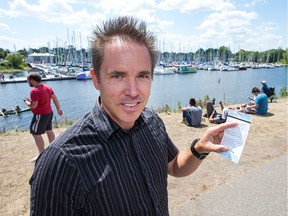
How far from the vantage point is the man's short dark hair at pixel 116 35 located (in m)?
1.62

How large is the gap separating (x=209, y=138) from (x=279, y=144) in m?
5.38

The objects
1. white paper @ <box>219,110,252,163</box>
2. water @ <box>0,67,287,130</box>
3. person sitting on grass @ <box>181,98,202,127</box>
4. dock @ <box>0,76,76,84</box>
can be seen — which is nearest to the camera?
white paper @ <box>219,110,252,163</box>

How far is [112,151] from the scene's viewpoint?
5.06 ft

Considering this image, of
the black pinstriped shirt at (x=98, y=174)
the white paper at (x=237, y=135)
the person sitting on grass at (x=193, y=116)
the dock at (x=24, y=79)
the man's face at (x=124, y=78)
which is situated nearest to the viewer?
the black pinstriped shirt at (x=98, y=174)

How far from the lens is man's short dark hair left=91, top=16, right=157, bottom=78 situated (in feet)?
5.31

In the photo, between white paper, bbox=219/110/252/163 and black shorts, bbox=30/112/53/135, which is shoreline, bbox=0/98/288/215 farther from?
white paper, bbox=219/110/252/163

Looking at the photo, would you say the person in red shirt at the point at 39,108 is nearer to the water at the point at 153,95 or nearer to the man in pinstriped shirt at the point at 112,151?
the water at the point at 153,95

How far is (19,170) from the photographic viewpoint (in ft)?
→ 17.1

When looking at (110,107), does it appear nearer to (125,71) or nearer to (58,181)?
(125,71)

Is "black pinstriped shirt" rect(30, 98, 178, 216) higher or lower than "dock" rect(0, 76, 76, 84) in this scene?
higher

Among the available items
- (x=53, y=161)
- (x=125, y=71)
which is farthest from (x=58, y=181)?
(x=125, y=71)

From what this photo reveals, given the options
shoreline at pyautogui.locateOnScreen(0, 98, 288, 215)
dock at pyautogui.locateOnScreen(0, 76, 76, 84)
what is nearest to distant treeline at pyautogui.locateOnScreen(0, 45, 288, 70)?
dock at pyautogui.locateOnScreen(0, 76, 76, 84)

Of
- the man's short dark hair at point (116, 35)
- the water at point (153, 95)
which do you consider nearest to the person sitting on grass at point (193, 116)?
the water at point (153, 95)

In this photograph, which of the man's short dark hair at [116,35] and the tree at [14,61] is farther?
the tree at [14,61]
